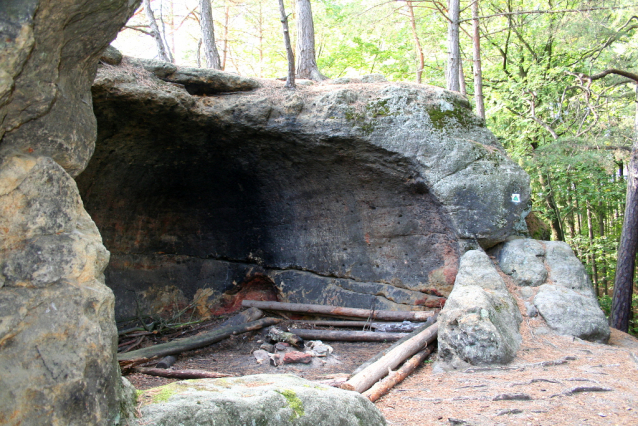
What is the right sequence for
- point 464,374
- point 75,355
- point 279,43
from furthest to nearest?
point 279,43
point 464,374
point 75,355

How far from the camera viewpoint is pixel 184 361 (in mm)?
6621

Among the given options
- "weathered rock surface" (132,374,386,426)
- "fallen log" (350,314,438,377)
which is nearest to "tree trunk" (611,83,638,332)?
"fallen log" (350,314,438,377)

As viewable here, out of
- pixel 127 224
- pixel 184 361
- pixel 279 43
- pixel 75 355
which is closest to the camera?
pixel 75 355

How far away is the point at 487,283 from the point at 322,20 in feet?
44.8

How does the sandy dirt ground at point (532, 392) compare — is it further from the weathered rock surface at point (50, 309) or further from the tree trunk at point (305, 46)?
the tree trunk at point (305, 46)

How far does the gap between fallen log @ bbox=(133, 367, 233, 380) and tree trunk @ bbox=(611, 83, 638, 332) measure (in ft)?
26.7

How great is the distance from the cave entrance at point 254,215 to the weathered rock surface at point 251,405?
503cm

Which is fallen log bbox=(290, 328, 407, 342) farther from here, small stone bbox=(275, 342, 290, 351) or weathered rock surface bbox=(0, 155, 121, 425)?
weathered rock surface bbox=(0, 155, 121, 425)

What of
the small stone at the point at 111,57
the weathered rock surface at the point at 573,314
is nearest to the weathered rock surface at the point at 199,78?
the small stone at the point at 111,57

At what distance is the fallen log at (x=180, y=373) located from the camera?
534 cm

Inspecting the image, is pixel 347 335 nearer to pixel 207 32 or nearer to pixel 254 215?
pixel 254 215

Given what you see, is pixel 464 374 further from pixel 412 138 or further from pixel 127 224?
pixel 127 224

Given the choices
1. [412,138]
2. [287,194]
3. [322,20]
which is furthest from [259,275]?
[322,20]

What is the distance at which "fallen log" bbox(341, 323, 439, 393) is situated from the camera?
4658 mm
